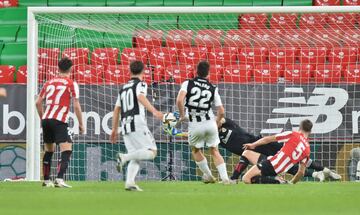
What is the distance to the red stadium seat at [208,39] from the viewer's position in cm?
1880

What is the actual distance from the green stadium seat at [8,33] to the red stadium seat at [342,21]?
21.8 ft

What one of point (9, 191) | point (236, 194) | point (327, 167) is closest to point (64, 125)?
point (9, 191)

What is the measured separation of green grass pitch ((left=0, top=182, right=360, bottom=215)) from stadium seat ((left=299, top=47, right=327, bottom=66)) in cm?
586

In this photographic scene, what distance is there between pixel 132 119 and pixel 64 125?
4.80ft

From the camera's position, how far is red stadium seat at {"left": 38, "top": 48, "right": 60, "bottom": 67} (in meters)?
17.8

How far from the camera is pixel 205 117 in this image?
549 inches

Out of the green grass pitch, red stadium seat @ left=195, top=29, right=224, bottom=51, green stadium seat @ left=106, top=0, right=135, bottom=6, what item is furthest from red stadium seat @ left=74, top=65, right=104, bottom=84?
the green grass pitch

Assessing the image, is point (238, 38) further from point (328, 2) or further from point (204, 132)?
point (204, 132)

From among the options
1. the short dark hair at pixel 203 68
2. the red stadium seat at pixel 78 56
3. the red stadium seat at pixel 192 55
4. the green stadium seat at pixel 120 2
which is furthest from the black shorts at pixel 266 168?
the green stadium seat at pixel 120 2

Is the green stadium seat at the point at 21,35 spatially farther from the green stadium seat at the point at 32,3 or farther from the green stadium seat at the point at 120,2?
the green stadium seat at the point at 120,2

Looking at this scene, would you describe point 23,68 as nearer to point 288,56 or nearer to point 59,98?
point 288,56

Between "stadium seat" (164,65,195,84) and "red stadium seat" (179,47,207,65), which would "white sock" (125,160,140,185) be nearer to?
"stadium seat" (164,65,195,84)

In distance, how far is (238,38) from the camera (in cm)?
1897

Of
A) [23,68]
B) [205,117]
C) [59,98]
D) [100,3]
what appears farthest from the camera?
[100,3]
